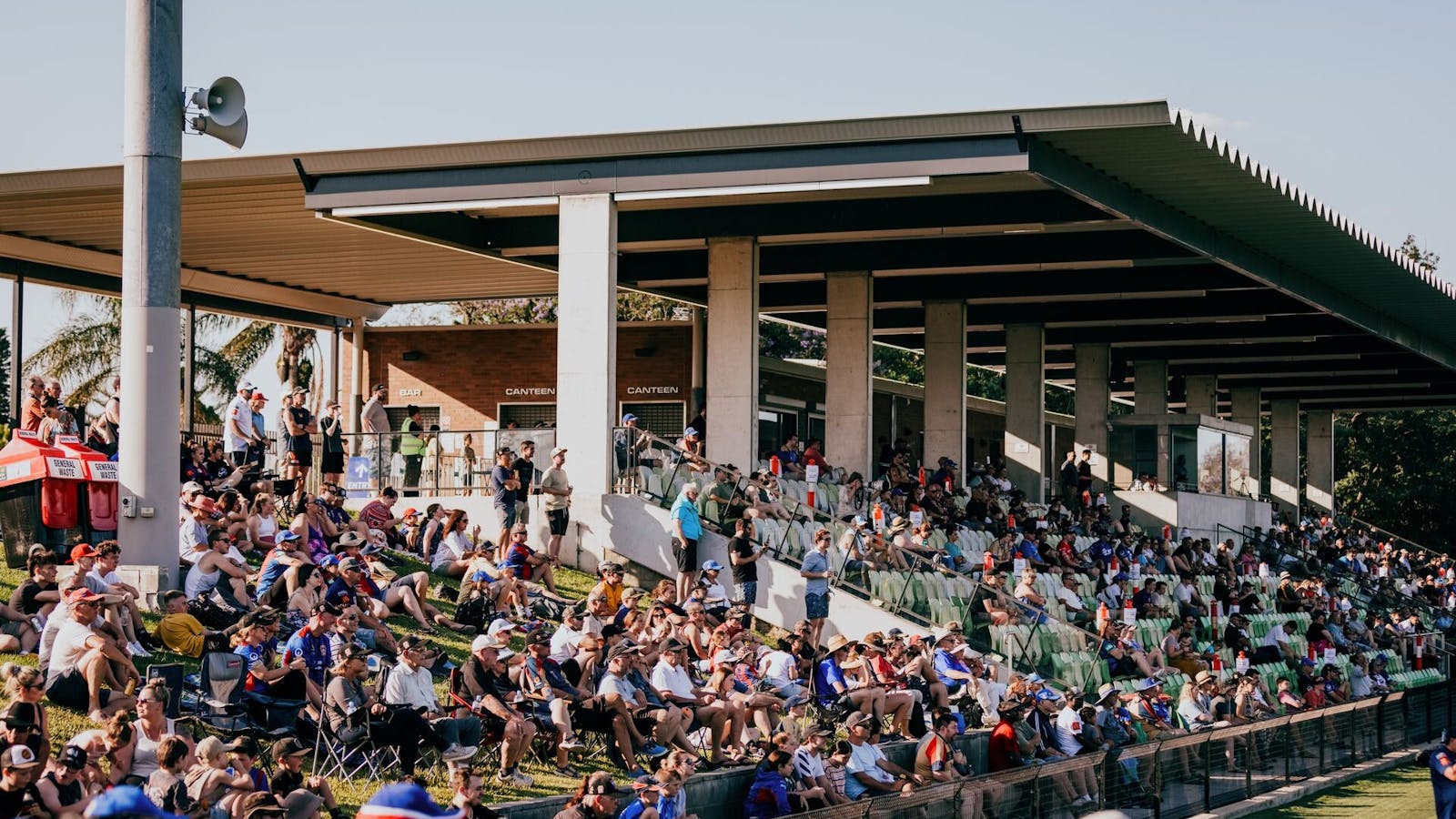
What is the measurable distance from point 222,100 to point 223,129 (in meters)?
0.25

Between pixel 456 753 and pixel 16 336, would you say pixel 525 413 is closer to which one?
pixel 16 336

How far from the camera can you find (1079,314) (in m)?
38.2

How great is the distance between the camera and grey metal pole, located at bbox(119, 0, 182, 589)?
51.8ft

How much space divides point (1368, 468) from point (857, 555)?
51.1 m

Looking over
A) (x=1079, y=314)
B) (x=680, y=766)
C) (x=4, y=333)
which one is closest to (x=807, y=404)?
(x=1079, y=314)

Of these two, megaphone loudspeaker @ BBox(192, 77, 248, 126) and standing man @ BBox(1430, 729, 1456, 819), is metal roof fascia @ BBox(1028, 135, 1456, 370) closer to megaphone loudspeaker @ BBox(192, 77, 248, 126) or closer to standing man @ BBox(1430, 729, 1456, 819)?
standing man @ BBox(1430, 729, 1456, 819)

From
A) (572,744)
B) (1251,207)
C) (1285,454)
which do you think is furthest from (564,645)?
(1285,454)

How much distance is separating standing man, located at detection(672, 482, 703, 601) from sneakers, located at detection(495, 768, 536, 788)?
800 centimetres

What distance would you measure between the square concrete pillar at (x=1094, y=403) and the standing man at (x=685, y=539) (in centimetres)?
1953

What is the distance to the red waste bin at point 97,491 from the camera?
16828 millimetres

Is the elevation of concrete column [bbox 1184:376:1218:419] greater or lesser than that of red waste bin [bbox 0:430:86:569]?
greater

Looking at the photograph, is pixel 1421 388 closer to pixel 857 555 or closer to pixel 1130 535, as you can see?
pixel 1130 535

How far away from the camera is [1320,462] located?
5834 cm

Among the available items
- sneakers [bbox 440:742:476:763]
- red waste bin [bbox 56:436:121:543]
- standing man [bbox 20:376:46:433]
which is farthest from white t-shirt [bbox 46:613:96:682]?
standing man [bbox 20:376:46:433]
